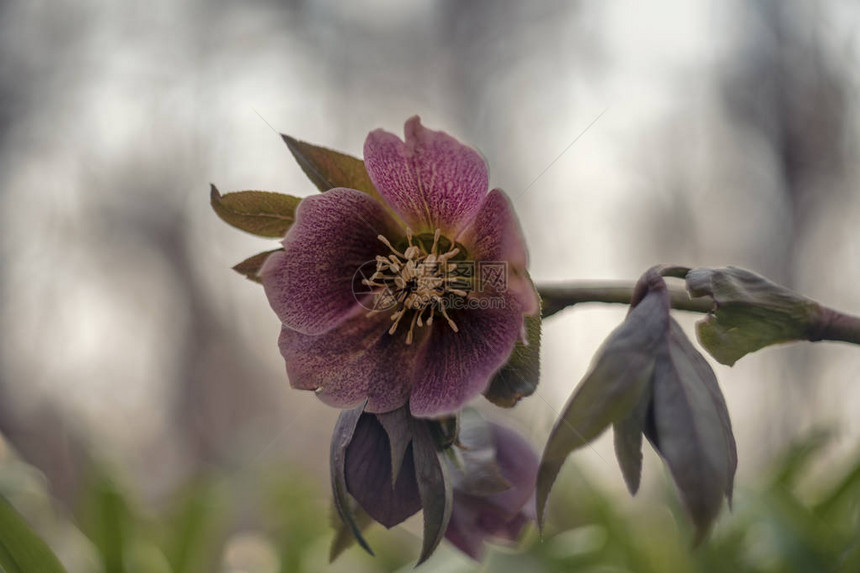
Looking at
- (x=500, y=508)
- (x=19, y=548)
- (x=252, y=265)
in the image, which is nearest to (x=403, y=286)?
(x=252, y=265)

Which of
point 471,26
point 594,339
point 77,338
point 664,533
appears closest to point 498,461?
point 664,533

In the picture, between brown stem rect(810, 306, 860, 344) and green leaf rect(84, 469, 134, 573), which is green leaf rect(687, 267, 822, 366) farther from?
green leaf rect(84, 469, 134, 573)

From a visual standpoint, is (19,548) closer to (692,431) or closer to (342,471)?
(342,471)

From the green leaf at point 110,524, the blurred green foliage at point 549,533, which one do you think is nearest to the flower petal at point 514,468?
the blurred green foliage at point 549,533

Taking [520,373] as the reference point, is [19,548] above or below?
below

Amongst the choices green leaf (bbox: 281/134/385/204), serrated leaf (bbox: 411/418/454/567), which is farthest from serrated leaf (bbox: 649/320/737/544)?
green leaf (bbox: 281/134/385/204)
